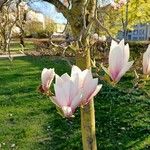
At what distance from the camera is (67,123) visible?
814cm

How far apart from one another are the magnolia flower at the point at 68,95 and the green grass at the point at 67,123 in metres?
5.43

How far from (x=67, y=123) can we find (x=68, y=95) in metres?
7.04

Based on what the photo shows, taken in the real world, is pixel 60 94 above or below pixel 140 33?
above

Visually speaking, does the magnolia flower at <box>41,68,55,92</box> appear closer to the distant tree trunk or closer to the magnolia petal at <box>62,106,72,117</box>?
the magnolia petal at <box>62,106,72,117</box>

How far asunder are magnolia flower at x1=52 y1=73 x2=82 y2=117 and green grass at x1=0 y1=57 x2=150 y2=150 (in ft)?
17.8

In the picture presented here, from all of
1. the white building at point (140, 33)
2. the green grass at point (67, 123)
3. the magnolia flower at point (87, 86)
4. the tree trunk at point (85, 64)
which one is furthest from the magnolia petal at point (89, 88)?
the white building at point (140, 33)

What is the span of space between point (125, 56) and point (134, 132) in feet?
21.1

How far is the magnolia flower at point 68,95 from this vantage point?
3.77 ft

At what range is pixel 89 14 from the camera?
2080 mm

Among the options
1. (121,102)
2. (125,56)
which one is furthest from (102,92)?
(125,56)

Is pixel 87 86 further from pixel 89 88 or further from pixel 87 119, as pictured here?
pixel 87 119

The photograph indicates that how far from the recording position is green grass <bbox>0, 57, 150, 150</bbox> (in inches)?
273

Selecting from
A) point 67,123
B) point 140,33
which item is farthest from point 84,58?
point 140,33

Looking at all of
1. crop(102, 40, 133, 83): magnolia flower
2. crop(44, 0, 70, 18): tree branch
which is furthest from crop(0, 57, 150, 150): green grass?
crop(102, 40, 133, 83): magnolia flower
